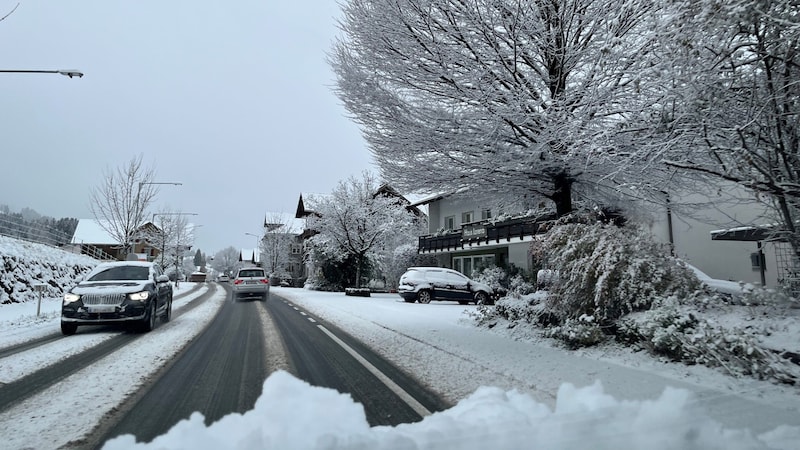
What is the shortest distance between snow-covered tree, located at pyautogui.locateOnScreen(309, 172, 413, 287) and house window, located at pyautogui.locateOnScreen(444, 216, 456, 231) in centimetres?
451

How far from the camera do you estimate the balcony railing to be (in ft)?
81.5

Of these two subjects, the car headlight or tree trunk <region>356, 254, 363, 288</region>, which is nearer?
the car headlight

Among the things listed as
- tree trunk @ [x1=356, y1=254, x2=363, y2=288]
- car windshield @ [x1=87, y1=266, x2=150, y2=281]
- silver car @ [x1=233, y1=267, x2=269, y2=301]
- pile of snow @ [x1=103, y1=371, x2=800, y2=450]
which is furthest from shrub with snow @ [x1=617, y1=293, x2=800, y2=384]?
tree trunk @ [x1=356, y1=254, x2=363, y2=288]

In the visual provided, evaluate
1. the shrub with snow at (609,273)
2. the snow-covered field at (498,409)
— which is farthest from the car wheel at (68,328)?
the shrub with snow at (609,273)

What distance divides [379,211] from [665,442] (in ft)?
93.8

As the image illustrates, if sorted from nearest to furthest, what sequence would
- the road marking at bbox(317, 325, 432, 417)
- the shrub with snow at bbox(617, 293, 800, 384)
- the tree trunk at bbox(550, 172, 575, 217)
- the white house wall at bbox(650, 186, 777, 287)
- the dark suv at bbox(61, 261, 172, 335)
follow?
the road marking at bbox(317, 325, 432, 417) → the shrub with snow at bbox(617, 293, 800, 384) → the dark suv at bbox(61, 261, 172, 335) → the tree trunk at bbox(550, 172, 575, 217) → the white house wall at bbox(650, 186, 777, 287)

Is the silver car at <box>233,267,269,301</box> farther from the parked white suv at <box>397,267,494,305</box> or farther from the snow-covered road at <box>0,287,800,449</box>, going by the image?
the snow-covered road at <box>0,287,800,449</box>

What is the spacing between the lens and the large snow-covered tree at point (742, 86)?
4.11 meters

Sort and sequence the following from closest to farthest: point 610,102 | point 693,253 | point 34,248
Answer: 1. point 610,102
2. point 693,253
3. point 34,248

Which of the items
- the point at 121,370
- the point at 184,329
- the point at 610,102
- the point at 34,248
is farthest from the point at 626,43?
the point at 34,248

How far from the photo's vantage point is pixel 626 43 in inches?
249

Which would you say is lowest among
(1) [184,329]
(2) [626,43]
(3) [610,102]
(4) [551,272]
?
(1) [184,329]

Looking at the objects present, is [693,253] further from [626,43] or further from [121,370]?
[121,370]

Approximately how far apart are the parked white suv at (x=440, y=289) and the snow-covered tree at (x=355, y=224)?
924cm
